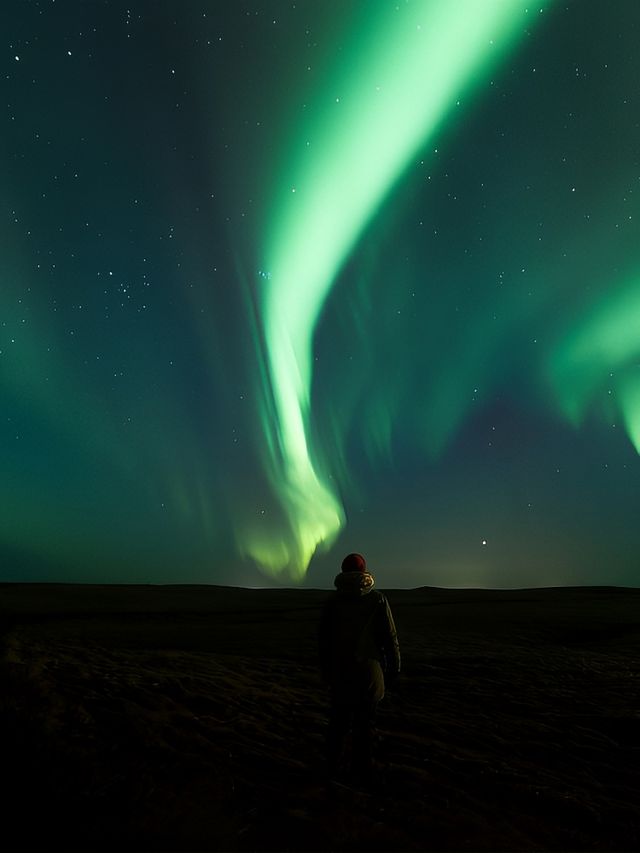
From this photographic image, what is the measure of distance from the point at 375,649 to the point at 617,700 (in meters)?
7.43

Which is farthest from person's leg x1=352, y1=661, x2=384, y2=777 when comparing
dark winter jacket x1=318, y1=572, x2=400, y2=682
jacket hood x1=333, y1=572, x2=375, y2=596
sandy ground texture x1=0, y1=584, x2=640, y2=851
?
jacket hood x1=333, y1=572, x2=375, y2=596

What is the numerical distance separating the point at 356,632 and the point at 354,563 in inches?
24.9

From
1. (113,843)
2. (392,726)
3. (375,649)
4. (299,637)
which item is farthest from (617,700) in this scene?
(299,637)

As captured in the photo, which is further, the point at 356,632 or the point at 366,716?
the point at 356,632

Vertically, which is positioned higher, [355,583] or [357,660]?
[355,583]

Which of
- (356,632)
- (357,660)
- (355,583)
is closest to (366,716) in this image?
(357,660)

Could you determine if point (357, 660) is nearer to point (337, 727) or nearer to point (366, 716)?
point (366, 716)

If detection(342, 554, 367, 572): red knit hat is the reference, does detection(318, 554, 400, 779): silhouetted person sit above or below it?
below

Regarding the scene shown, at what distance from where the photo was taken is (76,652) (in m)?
14.3

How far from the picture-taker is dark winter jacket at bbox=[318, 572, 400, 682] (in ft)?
18.1

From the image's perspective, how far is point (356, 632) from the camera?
18.2 feet

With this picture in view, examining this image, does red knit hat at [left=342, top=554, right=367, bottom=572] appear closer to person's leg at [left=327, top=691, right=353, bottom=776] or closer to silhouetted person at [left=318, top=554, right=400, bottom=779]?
silhouetted person at [left=318, top=554, right=400, bottom=779]

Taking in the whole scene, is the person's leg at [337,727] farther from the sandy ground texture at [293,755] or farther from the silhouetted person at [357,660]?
the sandy ground texture at [293,755]

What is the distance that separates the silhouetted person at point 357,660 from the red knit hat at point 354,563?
0.25 ft
